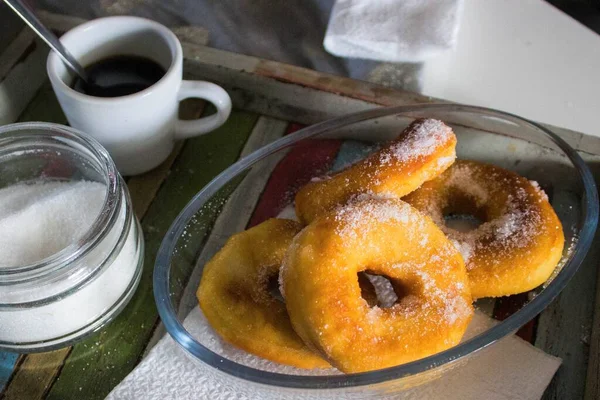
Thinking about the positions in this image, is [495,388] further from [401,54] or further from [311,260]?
[401,54]

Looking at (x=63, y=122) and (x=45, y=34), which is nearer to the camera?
(x=45, y=34)

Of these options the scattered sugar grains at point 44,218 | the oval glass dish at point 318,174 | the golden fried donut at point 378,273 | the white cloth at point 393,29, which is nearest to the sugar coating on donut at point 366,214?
the golden fried donut at point 378,273

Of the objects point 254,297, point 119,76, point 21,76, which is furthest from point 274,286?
point 21,76

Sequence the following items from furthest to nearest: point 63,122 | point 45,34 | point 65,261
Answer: point 63,122 → point 45,34 → point 65,261

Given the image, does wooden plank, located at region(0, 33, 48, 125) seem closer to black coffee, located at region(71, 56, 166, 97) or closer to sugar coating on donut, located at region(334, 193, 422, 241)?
black coffee, located at region(71, 56, 166, 97)

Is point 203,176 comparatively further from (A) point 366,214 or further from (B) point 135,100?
(A) point 366,214

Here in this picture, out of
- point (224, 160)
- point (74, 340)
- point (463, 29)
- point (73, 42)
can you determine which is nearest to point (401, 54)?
point (463, 29)

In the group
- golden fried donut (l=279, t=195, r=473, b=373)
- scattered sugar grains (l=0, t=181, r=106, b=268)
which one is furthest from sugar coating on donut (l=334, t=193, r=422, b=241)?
scattered sugar grains (l=0, t=181, r=106, b=268)
